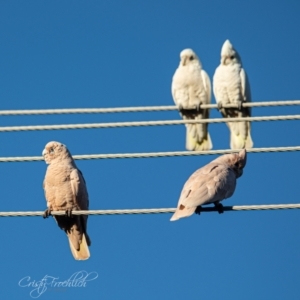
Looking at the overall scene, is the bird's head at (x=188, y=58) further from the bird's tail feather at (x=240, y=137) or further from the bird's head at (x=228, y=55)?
the bird's tail feather at (x=240, y=137)

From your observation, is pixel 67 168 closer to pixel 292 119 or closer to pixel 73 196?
pixel 73 196

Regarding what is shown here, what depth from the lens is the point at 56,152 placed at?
10.5 meters

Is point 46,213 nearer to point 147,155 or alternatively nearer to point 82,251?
point 82,251

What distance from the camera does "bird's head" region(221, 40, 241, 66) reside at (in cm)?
1359

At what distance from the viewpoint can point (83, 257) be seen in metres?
10.4

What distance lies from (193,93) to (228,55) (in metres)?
0.58

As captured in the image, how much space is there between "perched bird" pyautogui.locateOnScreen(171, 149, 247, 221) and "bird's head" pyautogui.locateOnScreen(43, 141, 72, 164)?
3.88 feet

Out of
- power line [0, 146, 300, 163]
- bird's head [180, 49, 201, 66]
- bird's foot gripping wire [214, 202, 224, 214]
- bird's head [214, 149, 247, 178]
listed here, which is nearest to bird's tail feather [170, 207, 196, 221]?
bird's foot gripping wire [214, 202, 224, 214]

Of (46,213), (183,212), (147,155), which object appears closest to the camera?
(183,212)

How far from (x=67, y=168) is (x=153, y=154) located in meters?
0.93

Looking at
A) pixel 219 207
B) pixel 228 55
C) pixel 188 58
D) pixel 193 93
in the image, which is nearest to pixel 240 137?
pixel 193 93

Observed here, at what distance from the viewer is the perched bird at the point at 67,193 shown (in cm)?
1038

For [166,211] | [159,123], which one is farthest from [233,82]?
[166,211]

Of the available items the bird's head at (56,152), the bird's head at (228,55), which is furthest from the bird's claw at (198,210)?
the bird's head at (228,55)
